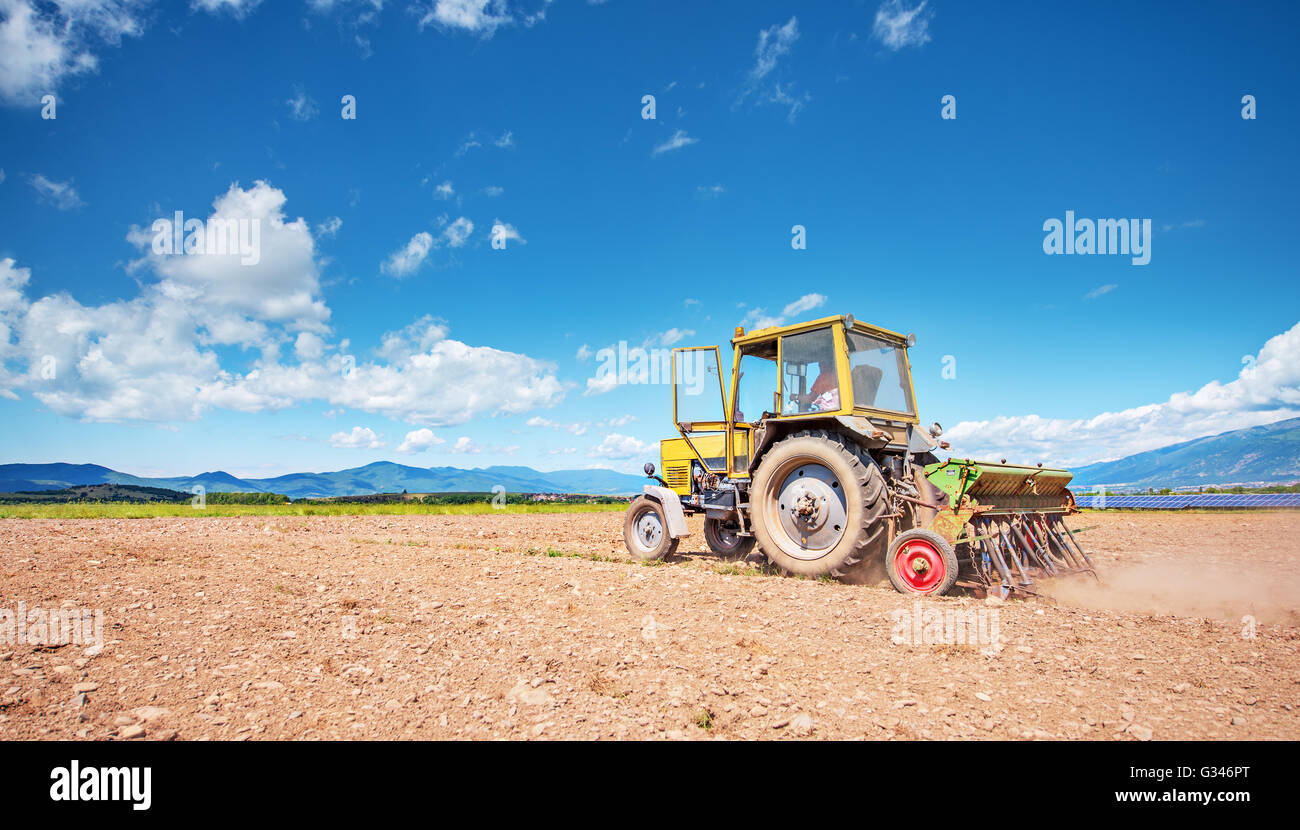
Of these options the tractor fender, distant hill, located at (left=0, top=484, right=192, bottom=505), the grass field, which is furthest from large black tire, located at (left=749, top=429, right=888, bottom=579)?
distant hill, located at (left=0, top=484, right=192, bottom=505)

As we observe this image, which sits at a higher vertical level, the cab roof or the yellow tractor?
the cab roof

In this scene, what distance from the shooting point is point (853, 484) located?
24.8ft

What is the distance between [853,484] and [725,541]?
12.9 feet

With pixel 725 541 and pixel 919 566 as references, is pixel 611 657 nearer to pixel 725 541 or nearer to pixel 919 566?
pixel 919 566

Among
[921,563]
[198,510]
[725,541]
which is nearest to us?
[921,563]

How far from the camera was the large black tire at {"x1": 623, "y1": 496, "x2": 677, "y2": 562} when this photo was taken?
10.2m

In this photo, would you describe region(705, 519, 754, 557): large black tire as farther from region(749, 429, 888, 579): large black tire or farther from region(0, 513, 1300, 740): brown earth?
region(0, 513, 1300, 740): brown earth

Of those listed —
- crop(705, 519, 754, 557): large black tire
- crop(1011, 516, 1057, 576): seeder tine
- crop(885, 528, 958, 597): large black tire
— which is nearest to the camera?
crop(885, 528, 958, 597): large black tire

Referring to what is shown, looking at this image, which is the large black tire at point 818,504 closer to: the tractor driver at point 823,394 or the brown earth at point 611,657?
the tractor driver at point 823,394

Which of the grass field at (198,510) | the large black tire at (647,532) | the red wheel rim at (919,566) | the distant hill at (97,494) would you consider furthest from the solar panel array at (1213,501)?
the distant hill at (97,494)

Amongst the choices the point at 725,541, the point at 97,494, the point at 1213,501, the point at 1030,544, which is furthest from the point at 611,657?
the point at 97,494

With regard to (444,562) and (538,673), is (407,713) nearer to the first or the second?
(538,673)

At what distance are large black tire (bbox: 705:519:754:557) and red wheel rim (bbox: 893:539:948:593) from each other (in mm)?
3704
